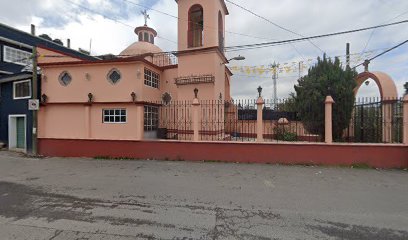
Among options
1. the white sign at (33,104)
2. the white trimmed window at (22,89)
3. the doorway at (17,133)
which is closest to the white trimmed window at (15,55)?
the white trimmed window at (22,89)

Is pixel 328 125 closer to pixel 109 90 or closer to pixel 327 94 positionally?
pixel 327 94

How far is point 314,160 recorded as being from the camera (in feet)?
29.3

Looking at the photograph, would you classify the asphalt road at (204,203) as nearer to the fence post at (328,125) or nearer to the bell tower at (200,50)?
the fence post at (328,125)

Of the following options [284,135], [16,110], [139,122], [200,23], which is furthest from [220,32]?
[16,110]

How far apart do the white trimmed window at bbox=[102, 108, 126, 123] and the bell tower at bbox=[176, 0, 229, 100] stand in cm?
300

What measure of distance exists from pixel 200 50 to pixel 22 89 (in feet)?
32.7

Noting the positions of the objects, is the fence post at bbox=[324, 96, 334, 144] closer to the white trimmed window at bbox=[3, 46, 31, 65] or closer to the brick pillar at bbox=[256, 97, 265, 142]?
the brick pillar at bbox=[256, 97, 265, 142]

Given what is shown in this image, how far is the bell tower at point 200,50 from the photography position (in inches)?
472

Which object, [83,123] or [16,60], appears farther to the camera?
[16,60]

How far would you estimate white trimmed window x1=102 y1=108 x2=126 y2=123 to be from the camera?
11.2m

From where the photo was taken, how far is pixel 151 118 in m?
12.1

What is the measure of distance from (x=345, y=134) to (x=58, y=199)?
34.7 ft

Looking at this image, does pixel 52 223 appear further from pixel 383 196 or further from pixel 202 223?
pixel 383 196

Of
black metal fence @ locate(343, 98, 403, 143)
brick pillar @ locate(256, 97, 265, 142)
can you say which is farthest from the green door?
black metal fence @ locate(343, 98, 403, 143)
